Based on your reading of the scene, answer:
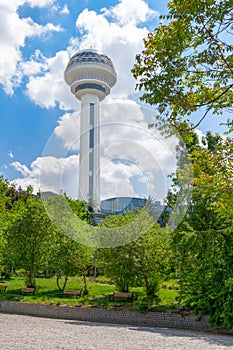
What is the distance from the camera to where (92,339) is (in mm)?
7086

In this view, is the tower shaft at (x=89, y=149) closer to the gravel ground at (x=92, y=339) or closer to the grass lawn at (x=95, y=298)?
the grass lawn at (x=95, y=298)

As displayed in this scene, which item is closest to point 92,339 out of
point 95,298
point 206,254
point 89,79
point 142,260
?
point 206,254

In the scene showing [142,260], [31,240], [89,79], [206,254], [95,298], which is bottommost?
[95,298]

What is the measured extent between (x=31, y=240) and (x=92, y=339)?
727 cm

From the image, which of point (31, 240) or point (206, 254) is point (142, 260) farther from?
point (31, 240)

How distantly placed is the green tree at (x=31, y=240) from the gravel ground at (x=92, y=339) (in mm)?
4902

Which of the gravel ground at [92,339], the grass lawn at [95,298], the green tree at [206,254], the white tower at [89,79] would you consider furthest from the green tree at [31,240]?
the white tower at [89,79]

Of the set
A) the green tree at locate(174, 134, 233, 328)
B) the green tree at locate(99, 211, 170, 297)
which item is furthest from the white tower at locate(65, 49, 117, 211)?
the green tree at locate(174, 134, 233, 328)

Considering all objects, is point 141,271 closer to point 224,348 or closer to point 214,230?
point 214,230

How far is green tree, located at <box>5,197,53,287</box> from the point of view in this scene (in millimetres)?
13789

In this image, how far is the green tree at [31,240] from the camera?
13.8 m

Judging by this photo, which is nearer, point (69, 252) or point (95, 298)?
point (95, 298)

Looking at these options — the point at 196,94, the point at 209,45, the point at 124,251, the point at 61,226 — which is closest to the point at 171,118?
the point at 196,94

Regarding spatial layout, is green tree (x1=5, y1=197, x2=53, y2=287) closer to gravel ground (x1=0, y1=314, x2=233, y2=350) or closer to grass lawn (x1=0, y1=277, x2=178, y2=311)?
grass lawn (x1=0, y1=277, x2=178, y2=311)
